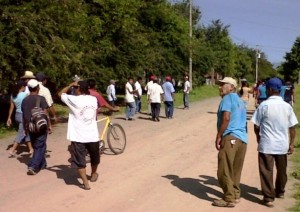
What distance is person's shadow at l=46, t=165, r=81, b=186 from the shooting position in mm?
7812

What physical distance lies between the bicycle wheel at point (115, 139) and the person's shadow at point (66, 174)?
1531 mm

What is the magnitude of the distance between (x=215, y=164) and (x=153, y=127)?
21.3 feet

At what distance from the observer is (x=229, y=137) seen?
627cm

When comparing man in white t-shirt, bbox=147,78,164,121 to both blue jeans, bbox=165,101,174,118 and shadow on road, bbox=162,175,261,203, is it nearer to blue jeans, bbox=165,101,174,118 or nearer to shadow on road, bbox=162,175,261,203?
Answer: blue jeans, bbox=165,101,174,118

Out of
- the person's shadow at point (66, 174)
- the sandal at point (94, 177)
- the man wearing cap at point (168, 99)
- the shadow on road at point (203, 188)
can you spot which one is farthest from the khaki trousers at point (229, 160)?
the man wearing cap at point (168, 99)

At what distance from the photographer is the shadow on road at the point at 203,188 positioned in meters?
6.98

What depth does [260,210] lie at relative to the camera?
20.6ft

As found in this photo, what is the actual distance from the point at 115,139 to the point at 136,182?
9.58 feet

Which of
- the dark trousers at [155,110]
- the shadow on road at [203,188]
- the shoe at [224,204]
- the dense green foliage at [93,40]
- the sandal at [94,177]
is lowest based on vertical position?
the shadow on road at [203,188]

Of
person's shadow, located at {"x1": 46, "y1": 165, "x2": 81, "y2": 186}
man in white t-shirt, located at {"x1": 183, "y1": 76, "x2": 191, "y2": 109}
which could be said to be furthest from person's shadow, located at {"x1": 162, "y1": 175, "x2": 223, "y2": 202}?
man in white t-shirt, located at {"x1": 183, "y1": 76, "x2": 191, "y2": 109}

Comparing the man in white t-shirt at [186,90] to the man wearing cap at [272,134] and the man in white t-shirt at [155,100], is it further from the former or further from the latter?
the man wearing cap at [272,134]

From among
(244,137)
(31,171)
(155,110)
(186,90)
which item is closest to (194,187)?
(244,137)

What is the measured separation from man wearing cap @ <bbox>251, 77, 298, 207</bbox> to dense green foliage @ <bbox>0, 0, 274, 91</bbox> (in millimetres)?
8917

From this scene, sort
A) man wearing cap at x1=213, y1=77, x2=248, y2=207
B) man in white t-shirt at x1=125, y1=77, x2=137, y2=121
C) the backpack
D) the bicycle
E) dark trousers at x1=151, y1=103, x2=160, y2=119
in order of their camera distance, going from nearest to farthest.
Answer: man wearing cap at x1=213, y1=77, x2=248, y2=207 → the backpack → the bicycle → man in white t-shirt at x1=125, y1=77, x2=137, y2=121 → dark trousers at x1=151, y1=103, x2=160, y2=119
